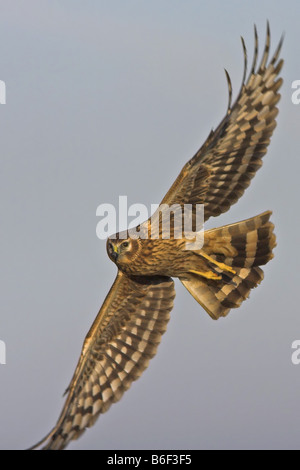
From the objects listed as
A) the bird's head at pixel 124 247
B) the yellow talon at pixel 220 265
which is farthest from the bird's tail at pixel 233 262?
the bird's head at pixel 124 247

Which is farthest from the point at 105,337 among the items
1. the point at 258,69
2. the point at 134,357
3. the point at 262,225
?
the point at 258,69

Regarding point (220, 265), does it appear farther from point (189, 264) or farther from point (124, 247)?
point (124, 247)

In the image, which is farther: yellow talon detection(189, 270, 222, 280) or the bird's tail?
yellow talon detection(189, 270, 222, 280)

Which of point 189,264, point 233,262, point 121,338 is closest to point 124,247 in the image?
point 189,264

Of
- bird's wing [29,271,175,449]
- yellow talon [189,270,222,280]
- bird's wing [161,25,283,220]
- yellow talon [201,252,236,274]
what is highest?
bird's wing [161,25,283,220]

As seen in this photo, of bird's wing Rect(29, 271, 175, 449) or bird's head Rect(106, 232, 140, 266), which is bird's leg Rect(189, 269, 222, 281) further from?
bird's head Rect(106, 232, 140, 266)

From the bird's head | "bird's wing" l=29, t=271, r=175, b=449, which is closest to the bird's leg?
"bird's wing" l=29, t=271, r=175, b=449
